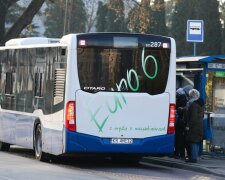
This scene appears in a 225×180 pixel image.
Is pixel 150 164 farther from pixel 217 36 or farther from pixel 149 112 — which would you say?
pixel 217 36

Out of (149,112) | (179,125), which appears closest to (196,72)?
(179,125)

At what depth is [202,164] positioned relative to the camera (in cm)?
1805

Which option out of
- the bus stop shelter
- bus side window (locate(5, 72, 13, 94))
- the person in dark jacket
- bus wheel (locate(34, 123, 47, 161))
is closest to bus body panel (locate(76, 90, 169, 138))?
the person in dark jacket

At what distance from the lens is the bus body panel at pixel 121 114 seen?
55.2ft

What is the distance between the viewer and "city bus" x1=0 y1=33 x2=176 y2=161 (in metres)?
16.8

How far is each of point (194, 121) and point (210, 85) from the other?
2026 mm

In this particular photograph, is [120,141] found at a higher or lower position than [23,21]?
lower

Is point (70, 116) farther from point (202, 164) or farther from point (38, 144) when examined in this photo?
point (202, 164)

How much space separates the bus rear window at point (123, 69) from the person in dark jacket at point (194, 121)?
1162mm

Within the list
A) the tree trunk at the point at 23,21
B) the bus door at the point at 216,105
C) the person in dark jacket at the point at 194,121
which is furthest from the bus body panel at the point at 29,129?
the tree trunk at the point at 23,21

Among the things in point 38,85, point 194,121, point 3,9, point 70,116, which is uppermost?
point 3,9

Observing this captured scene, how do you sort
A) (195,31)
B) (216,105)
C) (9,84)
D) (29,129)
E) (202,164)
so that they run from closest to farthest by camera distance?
1. (202,164)
2. (29,129)
3. (216,105)
4. (9,84)
5. (195,31)

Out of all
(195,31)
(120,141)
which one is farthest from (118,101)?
(195,31)

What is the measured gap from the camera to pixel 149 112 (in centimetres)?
1722
